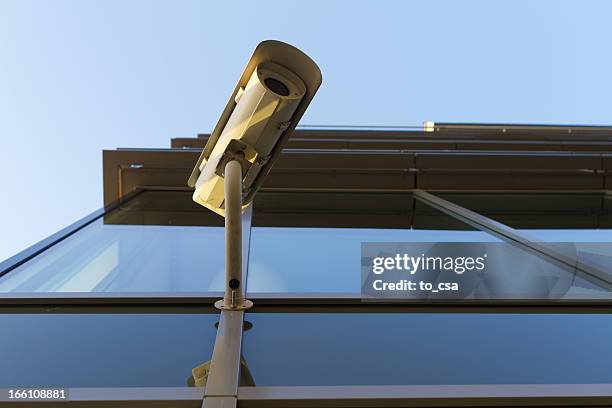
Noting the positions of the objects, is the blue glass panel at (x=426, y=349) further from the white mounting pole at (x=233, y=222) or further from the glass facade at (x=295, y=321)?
the white mounting pole at (x=233, y=222)

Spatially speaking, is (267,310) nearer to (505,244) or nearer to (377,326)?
(377,326)

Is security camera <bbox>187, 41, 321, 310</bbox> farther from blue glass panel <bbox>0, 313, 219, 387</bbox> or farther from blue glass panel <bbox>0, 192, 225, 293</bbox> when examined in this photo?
blue glass panel <bbox>0, 192, 225, 293</bbox>

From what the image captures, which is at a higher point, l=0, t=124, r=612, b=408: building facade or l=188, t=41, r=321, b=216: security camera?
l=188, t=41, r=321, b=216: security camera

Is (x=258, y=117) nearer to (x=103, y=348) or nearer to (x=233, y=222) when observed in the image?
(x=233, y=222)

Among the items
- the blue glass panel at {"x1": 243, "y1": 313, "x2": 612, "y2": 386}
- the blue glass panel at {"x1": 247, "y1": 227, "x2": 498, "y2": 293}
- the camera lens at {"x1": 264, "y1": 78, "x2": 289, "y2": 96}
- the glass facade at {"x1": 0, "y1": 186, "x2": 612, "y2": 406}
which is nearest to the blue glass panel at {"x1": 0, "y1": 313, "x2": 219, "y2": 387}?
the glass facade at {"x1": 0, "y1": 186, "x2": 612, "y2": 406}

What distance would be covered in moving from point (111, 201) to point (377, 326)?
4106 mm

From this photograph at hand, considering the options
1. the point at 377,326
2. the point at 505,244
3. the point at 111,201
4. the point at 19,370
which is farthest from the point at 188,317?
the point at 111,201

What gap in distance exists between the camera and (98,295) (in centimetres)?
275

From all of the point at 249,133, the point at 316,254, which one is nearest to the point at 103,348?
the point at 249,133

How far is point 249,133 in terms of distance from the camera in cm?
214

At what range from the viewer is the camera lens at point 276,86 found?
6.46 feet

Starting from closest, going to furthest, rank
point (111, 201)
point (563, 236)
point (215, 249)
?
point (215, 249) → point (563, 236) → point (111, 201)

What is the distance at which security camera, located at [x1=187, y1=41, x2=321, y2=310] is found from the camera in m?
1.94

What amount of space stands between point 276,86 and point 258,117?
0.15 meters
